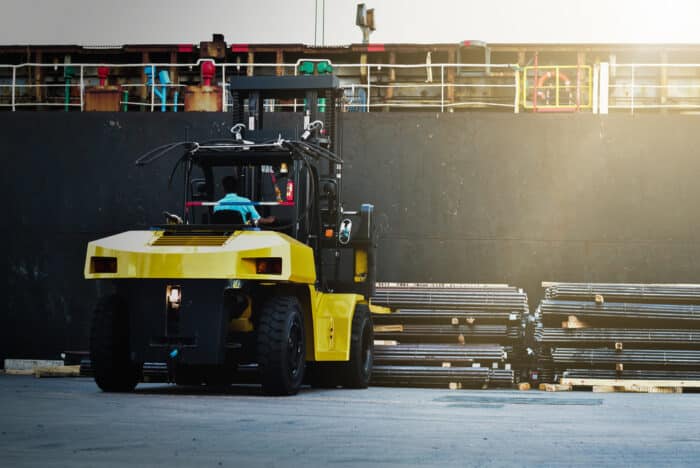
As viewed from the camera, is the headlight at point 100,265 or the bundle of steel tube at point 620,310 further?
the bundle of steel tube at point 620,310

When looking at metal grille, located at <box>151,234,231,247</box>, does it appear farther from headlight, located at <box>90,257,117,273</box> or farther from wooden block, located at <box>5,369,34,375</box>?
wooden block, located at <box>5,369,34,375</box>

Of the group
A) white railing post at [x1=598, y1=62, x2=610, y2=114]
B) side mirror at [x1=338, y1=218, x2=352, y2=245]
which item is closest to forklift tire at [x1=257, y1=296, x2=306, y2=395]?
side mirror at [x1=338, y1=218, x2=352, y2=245]

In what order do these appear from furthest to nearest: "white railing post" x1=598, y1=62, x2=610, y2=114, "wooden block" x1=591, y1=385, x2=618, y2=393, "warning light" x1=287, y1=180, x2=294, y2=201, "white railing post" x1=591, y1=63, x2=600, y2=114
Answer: "white railing post" x1=591, y1=63, x2=600, y2=114
"white railing post" x1=598, y1=62, x2=610, y2=114
"wooden block" x1=591, y1=385, x2=618, y2=393
"warning light" x1=287, y1=180, x2=294, y2=201

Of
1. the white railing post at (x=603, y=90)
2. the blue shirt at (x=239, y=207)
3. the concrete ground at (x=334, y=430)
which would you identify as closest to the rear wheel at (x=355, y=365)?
the concrete ground at (x=334, y=430)

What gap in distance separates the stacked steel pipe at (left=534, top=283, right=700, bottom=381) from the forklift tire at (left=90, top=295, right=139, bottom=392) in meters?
6.00

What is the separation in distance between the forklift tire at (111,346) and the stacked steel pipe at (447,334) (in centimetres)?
406

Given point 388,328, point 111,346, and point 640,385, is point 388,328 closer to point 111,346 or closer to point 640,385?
point 640,385

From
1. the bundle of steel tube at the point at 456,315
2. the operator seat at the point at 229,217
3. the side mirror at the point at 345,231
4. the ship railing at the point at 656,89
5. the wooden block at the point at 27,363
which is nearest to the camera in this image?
the operator seat at the point at 229,217

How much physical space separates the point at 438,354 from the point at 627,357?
96.2 inches

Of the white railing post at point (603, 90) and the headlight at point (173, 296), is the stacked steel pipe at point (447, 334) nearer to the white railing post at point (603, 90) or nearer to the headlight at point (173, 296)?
the headlight at point (173, 296)

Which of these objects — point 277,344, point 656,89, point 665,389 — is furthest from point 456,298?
point 656,89

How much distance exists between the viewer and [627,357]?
14766mm

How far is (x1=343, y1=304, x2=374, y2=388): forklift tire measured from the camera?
12555 mm

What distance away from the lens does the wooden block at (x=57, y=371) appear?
50.3ft
